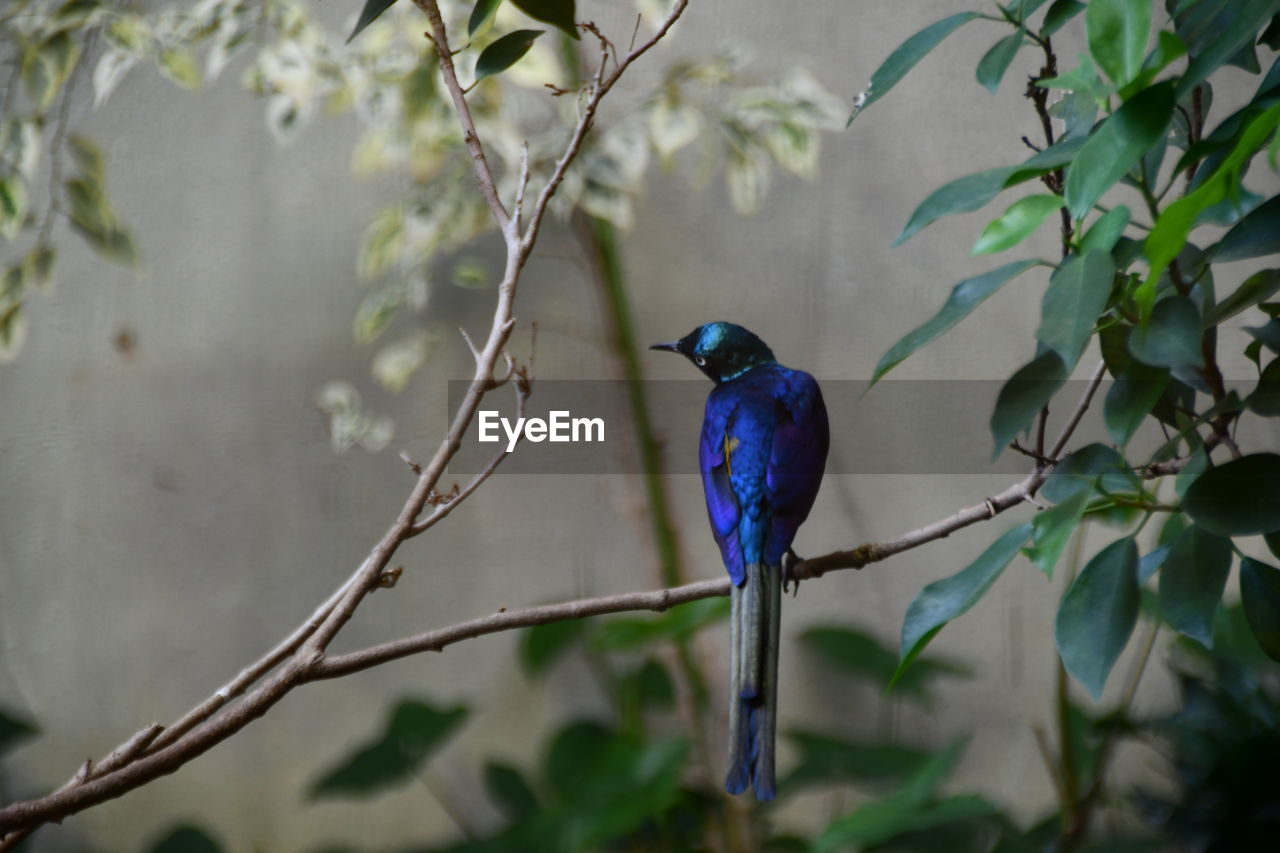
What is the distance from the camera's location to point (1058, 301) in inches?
23.6

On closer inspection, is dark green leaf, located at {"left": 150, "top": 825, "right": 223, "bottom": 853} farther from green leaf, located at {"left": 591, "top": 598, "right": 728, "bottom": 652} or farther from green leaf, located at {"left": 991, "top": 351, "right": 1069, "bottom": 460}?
green leaf, located at {"left": 991, "top": 351, "right": 1069, "bottom": 460}

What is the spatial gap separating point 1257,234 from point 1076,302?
Answer: 0.61ft

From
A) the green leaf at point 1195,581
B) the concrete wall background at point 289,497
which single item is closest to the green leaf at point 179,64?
the concrete wall background at point 289,497

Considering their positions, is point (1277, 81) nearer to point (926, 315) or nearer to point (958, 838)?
point (926, 315)

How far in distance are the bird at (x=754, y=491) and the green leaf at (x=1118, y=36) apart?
42 centimetres

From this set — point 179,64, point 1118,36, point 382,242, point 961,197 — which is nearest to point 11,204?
point 179,64

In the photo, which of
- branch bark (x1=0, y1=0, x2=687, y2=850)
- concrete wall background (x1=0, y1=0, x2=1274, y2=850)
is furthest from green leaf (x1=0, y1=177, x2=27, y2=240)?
Answer: branch bark (x1=0, y1=0, x2=687, y2=850)

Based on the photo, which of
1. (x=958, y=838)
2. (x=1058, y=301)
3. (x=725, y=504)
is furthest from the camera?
(x=958, y=838)

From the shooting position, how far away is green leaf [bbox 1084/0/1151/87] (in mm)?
612

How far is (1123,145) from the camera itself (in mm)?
568

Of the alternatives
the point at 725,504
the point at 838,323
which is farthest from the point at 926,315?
the point at 725,504

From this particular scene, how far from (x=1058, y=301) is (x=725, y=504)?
1.27 feet

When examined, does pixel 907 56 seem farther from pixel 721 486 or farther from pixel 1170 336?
pixel 721 486

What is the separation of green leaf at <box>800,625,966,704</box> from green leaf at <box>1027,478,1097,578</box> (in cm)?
62
